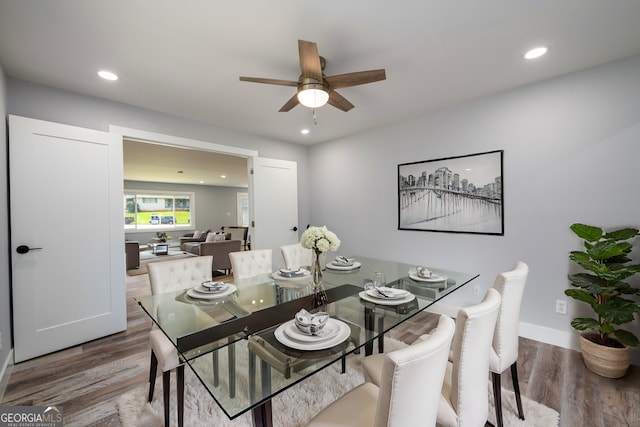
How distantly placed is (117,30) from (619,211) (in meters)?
4.00

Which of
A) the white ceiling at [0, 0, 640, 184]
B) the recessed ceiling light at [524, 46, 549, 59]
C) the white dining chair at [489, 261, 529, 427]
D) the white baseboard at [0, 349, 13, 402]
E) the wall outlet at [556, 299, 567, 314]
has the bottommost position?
the white baseboard at [0, 349, 13, 402]

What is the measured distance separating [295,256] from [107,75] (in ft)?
7.79

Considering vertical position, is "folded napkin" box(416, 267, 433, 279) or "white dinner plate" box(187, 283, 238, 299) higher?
"folded napkin" box(416, 267, 433, 279)

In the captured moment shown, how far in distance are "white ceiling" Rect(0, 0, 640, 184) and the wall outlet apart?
2.06 metres

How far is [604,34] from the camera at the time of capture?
1.85m

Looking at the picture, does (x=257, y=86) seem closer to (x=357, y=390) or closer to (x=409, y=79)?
(x=409, y=79)

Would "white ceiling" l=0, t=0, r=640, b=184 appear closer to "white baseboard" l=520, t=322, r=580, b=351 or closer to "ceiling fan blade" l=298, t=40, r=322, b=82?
"ceiling fan blade" l=298, t=40, r=322, b=82

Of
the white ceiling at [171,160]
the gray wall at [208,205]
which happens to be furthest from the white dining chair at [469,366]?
the gray wall at [208,205]

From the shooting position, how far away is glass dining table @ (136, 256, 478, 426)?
1.03 metres

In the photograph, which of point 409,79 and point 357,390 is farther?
point 409,79

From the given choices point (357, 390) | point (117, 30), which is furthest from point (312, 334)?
point (117, 30)

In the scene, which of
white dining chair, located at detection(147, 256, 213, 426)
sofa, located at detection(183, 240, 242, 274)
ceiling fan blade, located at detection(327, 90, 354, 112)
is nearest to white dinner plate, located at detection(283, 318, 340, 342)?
white dining chair, located at detection(147, 256, 213, 426)

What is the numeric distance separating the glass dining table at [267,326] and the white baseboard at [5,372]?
4.22ft

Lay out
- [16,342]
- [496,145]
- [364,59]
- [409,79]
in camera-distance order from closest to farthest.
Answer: [364,59]
[16,342]
[409,79]
[496,145]
